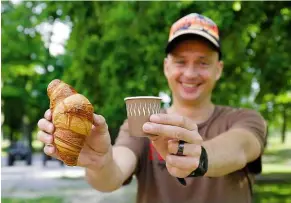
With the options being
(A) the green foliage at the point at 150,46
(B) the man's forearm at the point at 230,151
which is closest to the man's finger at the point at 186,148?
(B) the man's forearm at the point at 230,151

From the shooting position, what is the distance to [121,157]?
9.25 feet

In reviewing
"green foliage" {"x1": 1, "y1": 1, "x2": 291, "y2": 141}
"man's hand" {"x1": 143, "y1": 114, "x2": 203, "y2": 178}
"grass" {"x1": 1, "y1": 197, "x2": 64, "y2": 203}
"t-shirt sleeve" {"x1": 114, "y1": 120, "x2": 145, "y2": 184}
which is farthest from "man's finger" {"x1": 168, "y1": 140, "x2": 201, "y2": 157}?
"grass" {"x1": 1, "y1": 197, "x2": 64, "y2": 203}

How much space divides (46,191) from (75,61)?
4.41 m

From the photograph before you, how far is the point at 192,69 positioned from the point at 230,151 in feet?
1.90

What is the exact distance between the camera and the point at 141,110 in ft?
6.41

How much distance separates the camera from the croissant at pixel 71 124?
1.91 meters

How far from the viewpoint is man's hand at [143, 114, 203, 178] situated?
192 cm

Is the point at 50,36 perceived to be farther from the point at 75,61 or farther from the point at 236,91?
the point at 236,91

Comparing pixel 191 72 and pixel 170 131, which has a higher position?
pixel 191 72

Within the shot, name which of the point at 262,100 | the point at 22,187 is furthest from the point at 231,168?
the point at 22,187

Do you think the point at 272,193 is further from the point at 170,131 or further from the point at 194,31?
the point at 170,131

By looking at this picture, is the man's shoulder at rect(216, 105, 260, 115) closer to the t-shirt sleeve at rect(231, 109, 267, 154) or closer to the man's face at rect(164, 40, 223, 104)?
the t-shirt sleeve at rect(231, 109, 267, 154)

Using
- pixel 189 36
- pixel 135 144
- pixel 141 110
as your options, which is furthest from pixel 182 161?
pixel 189 36

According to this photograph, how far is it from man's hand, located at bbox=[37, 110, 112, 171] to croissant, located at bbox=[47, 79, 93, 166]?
0.16 ft
